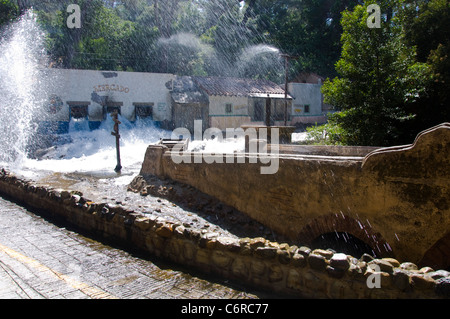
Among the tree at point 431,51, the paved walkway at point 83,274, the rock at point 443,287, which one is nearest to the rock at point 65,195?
the paved walkway at point 83,274

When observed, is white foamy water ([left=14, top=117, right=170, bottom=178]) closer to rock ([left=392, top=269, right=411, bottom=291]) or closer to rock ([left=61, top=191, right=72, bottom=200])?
rock ([left=61, top=191, right=72, bottom=200])

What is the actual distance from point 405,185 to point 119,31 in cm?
2631

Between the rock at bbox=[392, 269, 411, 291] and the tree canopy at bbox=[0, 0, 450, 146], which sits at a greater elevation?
the tree canopy at bbox=[0, 0, 450, 146]

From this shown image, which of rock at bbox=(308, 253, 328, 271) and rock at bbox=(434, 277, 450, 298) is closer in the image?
rock at bbox=(434, 277, 450, 298)

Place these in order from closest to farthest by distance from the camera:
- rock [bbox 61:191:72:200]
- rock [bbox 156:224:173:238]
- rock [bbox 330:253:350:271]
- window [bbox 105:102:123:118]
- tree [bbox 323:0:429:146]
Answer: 1. rock [bbox 330:253:350:271]
2. rock [bbox 156:224:173:238]
3. rock [bbox 61:191:72:200]
4. tree [bbox 323:0:429:146]
5. window [bbox 105:102:123:118]

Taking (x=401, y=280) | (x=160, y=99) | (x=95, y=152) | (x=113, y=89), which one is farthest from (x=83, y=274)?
(x=160, y=99)

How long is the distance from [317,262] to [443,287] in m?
1.01

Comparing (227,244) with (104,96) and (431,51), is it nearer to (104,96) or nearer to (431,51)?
(431,51)

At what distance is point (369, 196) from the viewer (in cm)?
527

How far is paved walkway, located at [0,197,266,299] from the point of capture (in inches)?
143

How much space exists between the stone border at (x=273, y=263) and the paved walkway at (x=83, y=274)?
0.69 feet

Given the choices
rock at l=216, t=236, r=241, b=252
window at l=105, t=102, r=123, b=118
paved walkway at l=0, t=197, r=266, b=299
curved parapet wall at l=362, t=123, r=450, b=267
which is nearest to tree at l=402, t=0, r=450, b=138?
curved parapet wall at l=362, t=123, r=450, b=267

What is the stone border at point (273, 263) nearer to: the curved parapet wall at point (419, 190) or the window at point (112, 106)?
the curved parapet wall at point (419, 190)

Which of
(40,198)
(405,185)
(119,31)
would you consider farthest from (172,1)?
(405,185)
